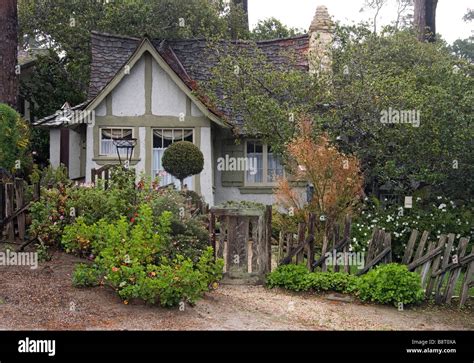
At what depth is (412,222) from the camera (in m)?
13.3

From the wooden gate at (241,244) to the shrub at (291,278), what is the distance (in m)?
0.24

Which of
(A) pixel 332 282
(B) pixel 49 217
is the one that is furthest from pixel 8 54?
(A) pixel 332 282

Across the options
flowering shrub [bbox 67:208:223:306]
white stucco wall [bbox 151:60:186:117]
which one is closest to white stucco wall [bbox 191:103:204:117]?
white stucco wall [bbox 151:60:186:117]

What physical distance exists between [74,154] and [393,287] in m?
15.4

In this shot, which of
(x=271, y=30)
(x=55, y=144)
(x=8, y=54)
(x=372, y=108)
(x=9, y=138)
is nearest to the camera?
(x=9, y=138)

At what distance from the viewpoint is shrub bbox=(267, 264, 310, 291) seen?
400 inches

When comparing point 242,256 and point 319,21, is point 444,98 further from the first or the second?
point 319,21

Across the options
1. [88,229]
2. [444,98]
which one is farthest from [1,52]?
[444,98]

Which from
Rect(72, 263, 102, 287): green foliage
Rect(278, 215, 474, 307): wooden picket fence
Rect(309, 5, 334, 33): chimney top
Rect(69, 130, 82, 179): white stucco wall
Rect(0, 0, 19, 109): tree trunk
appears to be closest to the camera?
Rect(72, 263, 102, 287): green foliage

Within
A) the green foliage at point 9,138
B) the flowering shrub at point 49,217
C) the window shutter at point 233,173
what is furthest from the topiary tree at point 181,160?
the flowering shrub at point 49,217

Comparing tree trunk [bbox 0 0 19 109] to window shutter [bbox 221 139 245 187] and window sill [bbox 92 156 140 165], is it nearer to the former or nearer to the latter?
window sill [bbox 92 156 140 165]

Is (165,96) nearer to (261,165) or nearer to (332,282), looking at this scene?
(261,165)

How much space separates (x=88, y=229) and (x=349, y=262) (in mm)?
4168

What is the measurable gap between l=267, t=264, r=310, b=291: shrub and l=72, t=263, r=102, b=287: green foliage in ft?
9.44
